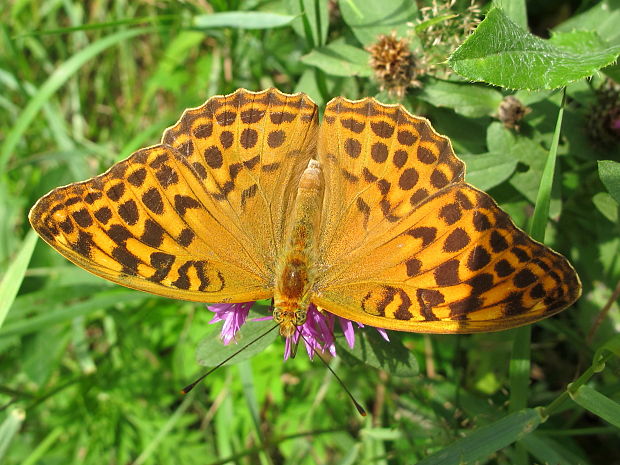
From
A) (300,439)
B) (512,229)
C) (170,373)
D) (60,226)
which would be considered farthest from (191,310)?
(512,229)

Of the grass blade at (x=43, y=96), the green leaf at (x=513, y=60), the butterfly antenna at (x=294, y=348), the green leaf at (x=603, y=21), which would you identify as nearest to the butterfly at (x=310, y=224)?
the butterfly antenna at (x=294, y=348)

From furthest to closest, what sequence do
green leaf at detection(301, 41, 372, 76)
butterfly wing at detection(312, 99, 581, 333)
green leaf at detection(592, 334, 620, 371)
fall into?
1. green leaf at detection(301, 41, 372, 76)
2. green leaf at detection(592, 334, 620, 371)
3. butterfly wing at detection(312, 99, 581, 333)

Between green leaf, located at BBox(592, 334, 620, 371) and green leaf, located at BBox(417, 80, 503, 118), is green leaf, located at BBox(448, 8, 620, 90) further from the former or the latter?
green leaf, located at BBox(592, 334, 620, 371)

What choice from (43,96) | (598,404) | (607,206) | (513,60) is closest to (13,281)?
(43,96)

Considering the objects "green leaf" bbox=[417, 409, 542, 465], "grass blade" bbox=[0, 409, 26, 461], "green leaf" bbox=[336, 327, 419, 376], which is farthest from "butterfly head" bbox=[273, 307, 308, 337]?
"grass blade" bbox=[0, 409, 26, 461]

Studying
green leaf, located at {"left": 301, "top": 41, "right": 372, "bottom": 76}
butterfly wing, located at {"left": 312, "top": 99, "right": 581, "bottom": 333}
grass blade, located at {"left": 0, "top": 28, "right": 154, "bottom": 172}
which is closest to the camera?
butterfly wing, located at {"left": 312, "top": 99, "right": 581, "bottom": 333}
